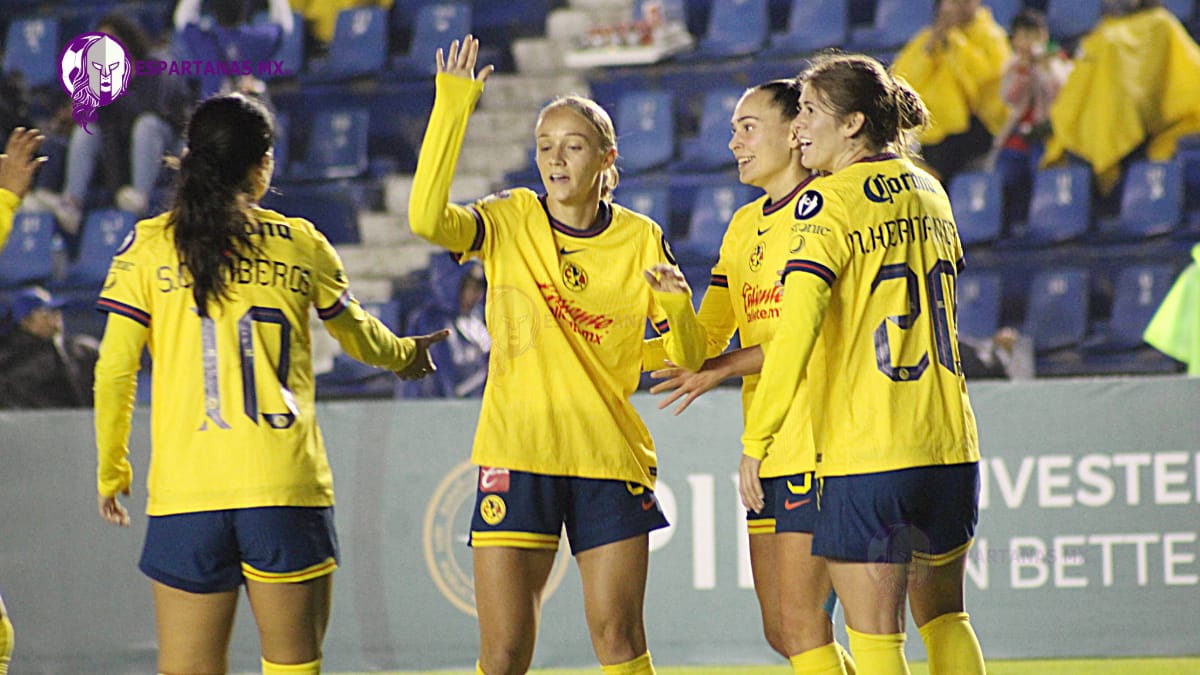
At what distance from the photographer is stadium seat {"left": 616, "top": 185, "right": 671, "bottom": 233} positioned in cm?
846

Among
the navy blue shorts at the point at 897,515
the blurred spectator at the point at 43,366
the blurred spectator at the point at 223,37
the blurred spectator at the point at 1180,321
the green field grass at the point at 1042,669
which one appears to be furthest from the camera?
the blurred spectator at the point at 223,37

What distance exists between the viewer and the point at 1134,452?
197 inches

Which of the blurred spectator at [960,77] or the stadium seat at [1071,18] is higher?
the stadium seat at [1071,18]

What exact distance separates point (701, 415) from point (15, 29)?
6.31m

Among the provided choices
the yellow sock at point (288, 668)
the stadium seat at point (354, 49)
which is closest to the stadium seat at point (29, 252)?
the stadium seat at point (354, 49)

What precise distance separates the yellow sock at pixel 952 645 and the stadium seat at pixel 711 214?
5.55m

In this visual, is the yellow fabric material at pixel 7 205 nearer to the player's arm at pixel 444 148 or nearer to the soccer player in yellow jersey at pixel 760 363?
the player's arm at pixel 444 148

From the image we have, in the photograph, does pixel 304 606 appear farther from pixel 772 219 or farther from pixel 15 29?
pixel 15 29

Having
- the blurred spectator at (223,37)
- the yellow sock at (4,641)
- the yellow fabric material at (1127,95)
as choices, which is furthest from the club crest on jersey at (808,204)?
the blurred spectator at (223,37)

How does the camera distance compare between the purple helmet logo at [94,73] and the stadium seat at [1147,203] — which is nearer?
the stadium seat at [1147,203]

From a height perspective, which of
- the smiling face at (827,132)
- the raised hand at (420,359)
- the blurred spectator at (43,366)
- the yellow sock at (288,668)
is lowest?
the blurred spectator at (43,366)

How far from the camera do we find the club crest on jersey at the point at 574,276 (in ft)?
10.2

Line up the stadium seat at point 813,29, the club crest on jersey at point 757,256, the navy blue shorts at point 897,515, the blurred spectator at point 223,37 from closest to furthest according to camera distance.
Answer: the navy blue shorts at point 897,515
the club crest on jersey at point 757,256
the blurred spectator at point 223,37
the stadium seat at point 813,29

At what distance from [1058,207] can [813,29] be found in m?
1.99
